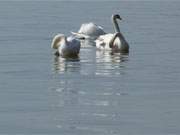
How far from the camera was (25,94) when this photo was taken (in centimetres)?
2156

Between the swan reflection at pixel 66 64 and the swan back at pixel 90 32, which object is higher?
the swan reflection at pixel 66 64

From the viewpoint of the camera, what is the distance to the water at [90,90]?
17.4 metres

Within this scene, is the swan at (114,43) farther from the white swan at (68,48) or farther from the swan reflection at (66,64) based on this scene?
the swan reflection at (66,64)

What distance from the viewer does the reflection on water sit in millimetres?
17484

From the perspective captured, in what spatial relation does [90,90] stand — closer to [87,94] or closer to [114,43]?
[87,94]

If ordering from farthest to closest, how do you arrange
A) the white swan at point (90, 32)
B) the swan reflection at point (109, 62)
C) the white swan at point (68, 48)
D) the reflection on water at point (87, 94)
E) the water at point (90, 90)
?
the white swan at point (90, 32) → the white swan at point (68, 48) → the swan reflection at point (109, 62) → the reflection on water at point (87, 94) → the water at point (90, 90)

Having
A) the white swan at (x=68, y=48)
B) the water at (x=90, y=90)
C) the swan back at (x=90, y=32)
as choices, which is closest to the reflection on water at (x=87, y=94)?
the water at (x=90, y=90)

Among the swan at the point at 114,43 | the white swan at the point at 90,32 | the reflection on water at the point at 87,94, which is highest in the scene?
the reflection on water at the point at 87,94

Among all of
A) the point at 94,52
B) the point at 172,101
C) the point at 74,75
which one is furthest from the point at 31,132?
the point at 94,52

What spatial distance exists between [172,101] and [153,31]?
2607cm

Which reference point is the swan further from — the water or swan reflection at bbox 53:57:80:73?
swan reflection at bbox 53:57:80:73

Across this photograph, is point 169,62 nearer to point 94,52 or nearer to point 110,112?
point 94,52

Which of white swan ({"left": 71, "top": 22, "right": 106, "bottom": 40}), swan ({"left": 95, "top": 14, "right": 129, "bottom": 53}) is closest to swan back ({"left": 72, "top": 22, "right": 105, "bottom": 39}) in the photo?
white swan ({"left": 71, "top": 22, "right": 106, "bottom": 40})

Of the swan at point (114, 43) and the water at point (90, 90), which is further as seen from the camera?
the swan at point (114, 43)
